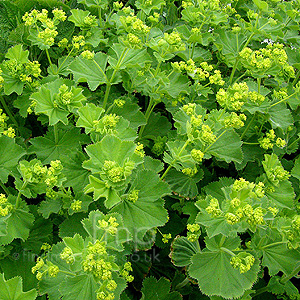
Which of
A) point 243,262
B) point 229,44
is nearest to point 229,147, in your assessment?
point 243,262

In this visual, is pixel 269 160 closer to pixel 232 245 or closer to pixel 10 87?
pixel 232 245

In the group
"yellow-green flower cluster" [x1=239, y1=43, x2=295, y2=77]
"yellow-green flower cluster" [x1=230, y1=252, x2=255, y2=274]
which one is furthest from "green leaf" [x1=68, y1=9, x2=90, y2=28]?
"yellow-green flower cluster" [x1=230, y1=252, x2=255, y2=274]

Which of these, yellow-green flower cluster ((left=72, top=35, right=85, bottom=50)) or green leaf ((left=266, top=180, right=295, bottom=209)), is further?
yellow-green flower cluster ((left=72, top=35, right=85, bottom=50))

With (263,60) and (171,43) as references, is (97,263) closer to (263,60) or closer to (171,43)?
(171,43)

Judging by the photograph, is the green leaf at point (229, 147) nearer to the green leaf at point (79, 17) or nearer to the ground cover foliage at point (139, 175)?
the ground cover foliage at point (139, 175)

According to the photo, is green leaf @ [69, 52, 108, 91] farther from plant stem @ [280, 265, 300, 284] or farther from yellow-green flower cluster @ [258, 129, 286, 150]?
plant stem @ [280, 265, 300, 284]

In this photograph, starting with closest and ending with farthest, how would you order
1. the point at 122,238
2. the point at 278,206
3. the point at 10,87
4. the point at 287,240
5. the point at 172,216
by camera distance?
the point at 122,238, the point at 287,240, the point at 278,206, the point at 10,87, the point at 172,216

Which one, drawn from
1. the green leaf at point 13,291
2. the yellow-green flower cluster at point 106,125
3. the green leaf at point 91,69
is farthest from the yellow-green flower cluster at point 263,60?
the green leaf at point 13,291

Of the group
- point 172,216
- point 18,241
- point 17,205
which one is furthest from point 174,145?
point 18,241
